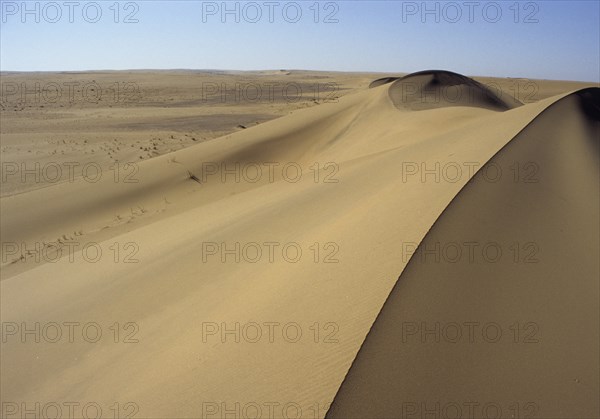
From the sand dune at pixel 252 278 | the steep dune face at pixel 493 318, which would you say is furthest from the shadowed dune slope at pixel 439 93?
the steep dune face at pixel 493 318

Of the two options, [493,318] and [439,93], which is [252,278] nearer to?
[493,318]

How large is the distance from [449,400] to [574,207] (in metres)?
3.81

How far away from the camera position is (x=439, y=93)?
23.5m

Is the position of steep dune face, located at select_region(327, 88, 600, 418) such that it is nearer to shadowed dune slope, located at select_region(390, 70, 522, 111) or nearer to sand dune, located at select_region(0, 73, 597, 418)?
sand dune, located at select_region(0, 73, 597, 418)

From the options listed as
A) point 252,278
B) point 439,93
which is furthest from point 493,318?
point 439,93

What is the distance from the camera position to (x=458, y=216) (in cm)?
527

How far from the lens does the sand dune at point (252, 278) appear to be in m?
3.82

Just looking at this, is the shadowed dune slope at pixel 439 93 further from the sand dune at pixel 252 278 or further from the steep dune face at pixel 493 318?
the steep dune face at pixel 493 318

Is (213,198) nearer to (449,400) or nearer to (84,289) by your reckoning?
(84,289)

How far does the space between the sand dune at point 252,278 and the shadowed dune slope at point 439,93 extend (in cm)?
836

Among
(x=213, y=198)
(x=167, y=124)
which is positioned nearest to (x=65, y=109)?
(x=167, y=124)

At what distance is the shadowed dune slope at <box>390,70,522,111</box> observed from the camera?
20.8 meters

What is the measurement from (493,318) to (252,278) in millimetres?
2705

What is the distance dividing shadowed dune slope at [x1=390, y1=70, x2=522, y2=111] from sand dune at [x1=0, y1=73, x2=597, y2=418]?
8358mm
